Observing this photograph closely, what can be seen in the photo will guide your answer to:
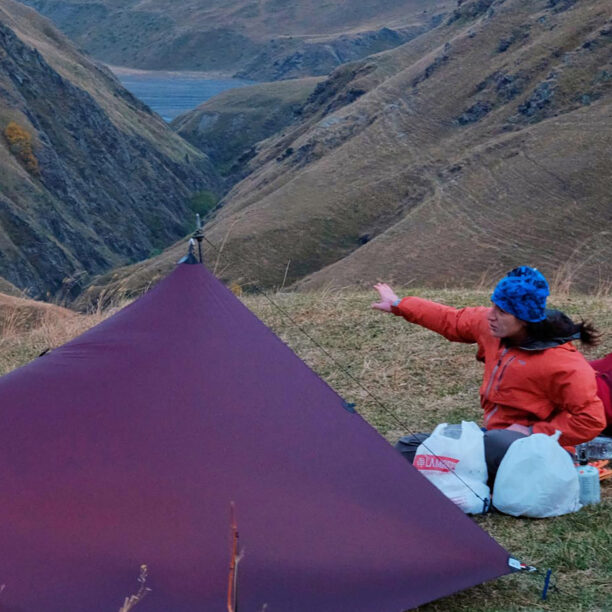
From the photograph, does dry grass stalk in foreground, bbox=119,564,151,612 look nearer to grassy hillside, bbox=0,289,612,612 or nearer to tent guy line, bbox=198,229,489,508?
grassy hillside, bbox=0,289,612,612

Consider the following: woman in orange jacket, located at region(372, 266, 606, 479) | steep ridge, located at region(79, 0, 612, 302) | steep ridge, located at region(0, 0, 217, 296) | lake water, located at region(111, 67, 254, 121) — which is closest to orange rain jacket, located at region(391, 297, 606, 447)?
woman in orange jacket, located at region(372, 266, 606, 479)

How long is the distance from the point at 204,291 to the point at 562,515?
213cm

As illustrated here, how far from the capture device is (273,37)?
184m

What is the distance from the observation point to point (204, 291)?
185 inches

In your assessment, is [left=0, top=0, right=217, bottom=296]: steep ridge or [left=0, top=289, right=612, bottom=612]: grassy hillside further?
[left=0, top=0, right=217, bottom=296]: steep ridge

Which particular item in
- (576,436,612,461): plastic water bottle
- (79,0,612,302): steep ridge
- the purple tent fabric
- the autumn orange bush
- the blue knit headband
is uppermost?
the autumn orange bush

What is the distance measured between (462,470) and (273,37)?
7377 inches

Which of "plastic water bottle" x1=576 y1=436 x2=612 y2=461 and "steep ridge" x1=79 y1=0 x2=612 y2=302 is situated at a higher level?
"steep ridge" x1=79 y1=0 x2=612 y2=302

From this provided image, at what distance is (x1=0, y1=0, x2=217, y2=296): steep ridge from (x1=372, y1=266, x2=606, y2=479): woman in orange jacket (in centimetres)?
4959

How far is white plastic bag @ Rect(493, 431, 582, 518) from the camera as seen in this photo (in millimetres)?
4566

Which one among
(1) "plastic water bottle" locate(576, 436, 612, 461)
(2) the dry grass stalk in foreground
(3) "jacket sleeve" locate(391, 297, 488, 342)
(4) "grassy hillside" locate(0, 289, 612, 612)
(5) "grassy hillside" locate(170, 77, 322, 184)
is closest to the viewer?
(2) the dry grass stalk in foreground

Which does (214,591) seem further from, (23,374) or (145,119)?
(145,119)

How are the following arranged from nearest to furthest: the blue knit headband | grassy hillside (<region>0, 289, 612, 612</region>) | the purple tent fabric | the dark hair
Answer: the purple tent fabric → grassy hillside (<region>0, 289, 612, 612</region>) → the blue knit headband → the dark hair

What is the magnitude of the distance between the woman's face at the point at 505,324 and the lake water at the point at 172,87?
122 metres
